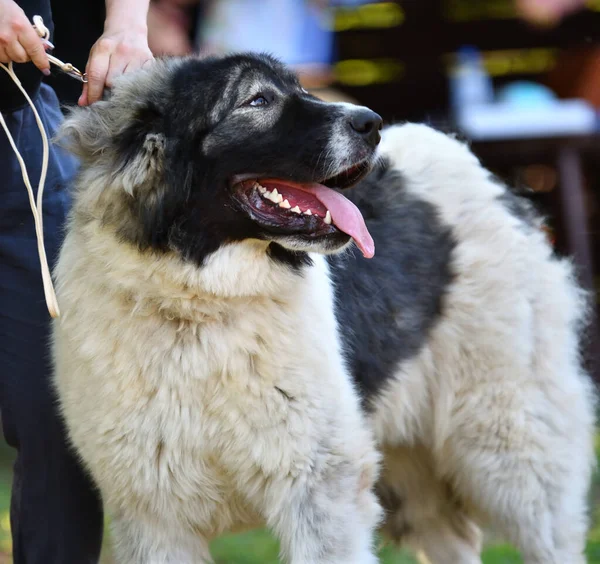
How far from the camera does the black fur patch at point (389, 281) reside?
3566 mm

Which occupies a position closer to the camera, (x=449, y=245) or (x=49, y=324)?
(x=49, y=324)

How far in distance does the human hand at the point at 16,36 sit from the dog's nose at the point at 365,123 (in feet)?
3.06

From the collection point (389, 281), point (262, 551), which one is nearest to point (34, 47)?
point (389, 281)

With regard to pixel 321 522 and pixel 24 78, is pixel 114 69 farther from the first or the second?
pixel 321 522

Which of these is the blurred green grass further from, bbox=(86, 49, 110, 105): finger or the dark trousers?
bbox=(86, 49, 110, 105): finger

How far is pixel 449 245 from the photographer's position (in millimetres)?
3967

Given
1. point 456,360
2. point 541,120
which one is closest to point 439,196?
point 456,360

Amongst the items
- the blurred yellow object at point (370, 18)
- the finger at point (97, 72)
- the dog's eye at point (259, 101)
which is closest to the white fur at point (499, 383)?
the dog's eye at point (259, 101)

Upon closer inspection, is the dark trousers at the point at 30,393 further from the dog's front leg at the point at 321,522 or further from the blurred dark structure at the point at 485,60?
the blurred dark structure at the point at 485,60

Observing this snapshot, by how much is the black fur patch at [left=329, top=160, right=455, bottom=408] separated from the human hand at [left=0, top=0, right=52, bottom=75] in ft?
4.17

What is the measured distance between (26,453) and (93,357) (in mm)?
512

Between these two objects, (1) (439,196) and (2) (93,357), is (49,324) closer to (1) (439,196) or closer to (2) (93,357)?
(2) (93,357)

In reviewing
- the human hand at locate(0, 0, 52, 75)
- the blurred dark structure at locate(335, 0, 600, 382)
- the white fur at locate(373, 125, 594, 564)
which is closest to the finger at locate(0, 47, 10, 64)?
the human hand at locate(0, 0, 52, 75)

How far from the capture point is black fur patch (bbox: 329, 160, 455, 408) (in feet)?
11.7
